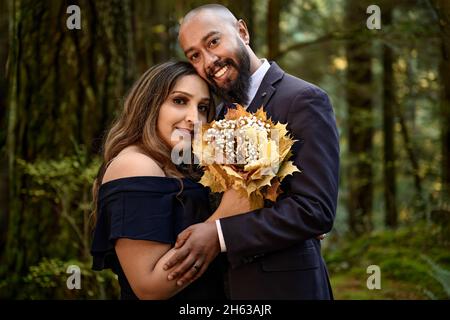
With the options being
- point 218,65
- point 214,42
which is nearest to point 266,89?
point 218,65

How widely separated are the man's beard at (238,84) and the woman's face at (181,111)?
130 millimetres

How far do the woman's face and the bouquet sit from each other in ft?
1.17

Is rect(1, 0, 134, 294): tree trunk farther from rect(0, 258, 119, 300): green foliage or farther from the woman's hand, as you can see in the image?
the woman's hand

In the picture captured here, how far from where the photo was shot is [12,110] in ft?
18.5

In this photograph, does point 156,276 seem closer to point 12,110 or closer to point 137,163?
point 137,163

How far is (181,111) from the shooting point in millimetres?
3510

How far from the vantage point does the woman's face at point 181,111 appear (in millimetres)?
3492

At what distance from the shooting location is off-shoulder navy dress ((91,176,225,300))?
124 inches

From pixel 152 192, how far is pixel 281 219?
682mm

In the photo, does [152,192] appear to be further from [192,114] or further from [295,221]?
[295,221]

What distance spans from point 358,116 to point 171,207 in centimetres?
723

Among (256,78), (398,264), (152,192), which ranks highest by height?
(256,78)
